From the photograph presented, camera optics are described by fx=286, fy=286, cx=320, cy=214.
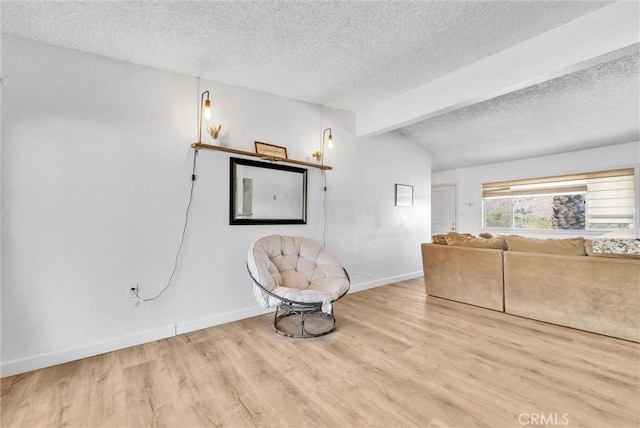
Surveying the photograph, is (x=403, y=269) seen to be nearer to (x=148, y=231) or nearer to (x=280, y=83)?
(x=280, y=83)

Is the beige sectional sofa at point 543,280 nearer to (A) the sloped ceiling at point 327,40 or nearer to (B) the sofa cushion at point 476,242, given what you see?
(B) the sofa cushion at point 476,242

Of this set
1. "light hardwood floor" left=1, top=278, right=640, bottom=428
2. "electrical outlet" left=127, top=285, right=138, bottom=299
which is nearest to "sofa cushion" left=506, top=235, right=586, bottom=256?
"light hardwood floor" left=1, top=278, right=640, bottom=428

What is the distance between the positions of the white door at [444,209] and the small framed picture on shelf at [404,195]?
1.93 m

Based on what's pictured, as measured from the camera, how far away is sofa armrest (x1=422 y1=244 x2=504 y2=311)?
3271mm

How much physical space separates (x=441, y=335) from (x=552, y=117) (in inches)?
135

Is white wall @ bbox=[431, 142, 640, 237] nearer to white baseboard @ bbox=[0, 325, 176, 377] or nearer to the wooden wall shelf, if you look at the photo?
the wooden wall shelf

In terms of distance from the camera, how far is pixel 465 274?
11.5 feet

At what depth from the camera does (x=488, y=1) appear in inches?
74.8

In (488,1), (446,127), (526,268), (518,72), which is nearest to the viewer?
(488,1)

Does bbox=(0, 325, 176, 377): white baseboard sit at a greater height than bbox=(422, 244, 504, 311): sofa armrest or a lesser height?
lesser

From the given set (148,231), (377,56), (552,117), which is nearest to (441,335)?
(377,56)

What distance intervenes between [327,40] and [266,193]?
1.64 m

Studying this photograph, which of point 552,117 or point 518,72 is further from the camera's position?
point 552,117

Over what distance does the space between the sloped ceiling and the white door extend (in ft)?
→ 9.81
